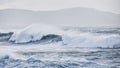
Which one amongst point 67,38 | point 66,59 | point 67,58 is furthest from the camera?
point 67,38

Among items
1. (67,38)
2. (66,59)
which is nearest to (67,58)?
(66,59)

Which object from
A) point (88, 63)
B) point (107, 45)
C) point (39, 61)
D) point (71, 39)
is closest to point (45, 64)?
point (39, 61)

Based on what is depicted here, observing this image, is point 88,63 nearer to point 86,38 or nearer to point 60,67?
point 60,67

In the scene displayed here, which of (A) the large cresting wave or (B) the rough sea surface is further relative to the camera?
(A) the large cresting wave

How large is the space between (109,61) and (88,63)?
2.94 feet

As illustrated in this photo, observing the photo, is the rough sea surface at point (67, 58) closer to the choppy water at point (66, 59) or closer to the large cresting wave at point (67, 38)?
the choppy water at point (66, 59)

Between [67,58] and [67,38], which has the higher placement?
[67,38]

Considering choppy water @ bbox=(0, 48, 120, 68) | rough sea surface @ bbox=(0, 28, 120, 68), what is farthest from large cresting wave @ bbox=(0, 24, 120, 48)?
choppy water @ bbox=(0, 48, 120, 68)

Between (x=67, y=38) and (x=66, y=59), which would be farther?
(x=67, y=38)

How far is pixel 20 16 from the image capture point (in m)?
102

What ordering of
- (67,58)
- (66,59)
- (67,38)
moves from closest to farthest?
(66,59) → (67,58) → (67,38)

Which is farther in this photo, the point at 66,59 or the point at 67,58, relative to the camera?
the point at 67,58

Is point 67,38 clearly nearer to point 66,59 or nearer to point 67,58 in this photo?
point 67,58

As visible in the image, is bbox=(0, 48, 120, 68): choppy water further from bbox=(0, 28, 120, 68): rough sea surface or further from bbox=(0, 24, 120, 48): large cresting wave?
bbox=(0, 24, 120, 48): large cresting wave
